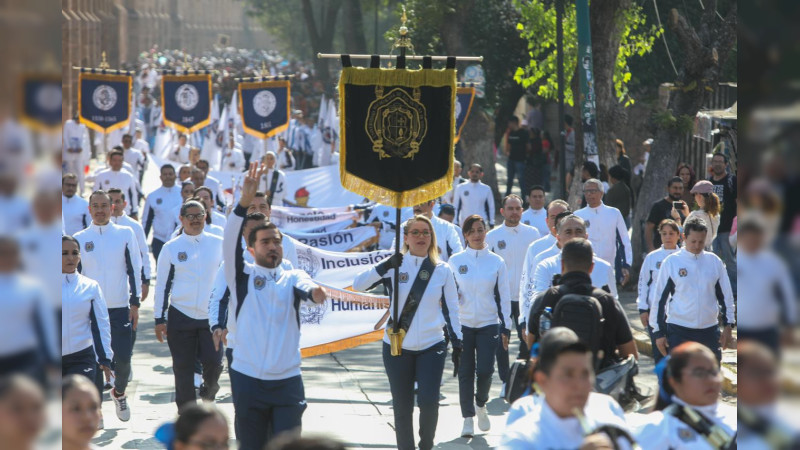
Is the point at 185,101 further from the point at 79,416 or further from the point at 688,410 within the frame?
the point at 688,410

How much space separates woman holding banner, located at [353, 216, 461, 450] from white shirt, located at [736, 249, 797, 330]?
6.58m

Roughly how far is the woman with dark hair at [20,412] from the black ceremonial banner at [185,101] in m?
23.2

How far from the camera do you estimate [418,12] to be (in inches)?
1069

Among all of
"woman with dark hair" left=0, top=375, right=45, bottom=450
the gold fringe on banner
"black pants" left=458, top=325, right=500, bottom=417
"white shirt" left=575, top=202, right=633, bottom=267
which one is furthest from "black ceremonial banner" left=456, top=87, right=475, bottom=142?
"woman with dark hair" left=0, top=375, right=45, bottom=450

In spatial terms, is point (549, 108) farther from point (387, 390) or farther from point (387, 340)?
point (387, 340)

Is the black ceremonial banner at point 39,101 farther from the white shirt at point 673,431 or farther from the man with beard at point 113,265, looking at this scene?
the man with beard at point 113,265

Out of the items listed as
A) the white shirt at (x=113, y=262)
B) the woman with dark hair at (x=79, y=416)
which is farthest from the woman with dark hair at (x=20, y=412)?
the white shirt at (x=113, y=262)

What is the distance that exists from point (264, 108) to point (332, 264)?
11356mm

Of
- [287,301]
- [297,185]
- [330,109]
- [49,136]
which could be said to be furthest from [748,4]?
[330,109]

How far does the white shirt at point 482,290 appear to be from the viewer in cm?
993

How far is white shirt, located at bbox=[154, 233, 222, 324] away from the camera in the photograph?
992 centimetres

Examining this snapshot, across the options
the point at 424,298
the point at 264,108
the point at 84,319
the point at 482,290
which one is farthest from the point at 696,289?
the point at 264,108

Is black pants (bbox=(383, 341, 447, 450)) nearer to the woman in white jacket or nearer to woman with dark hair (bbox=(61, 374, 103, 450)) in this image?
the woman in white jacket

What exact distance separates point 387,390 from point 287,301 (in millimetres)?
4617
